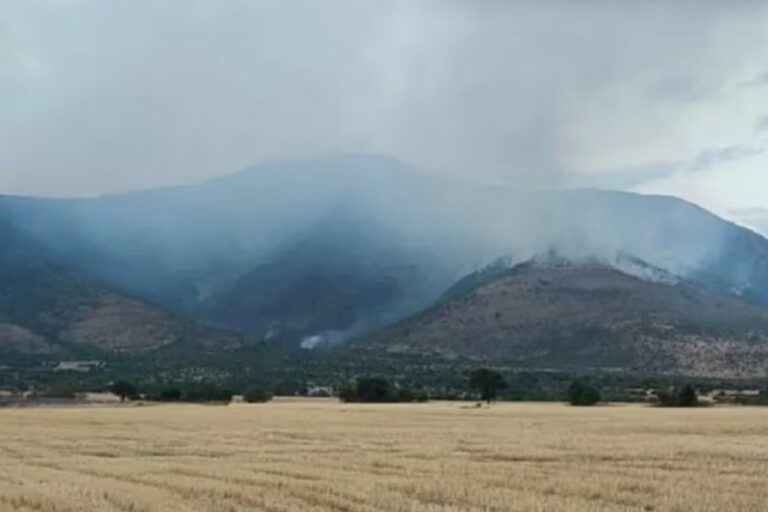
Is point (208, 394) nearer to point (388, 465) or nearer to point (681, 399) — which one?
point (681, 399)

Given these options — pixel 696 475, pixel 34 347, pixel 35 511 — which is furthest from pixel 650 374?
pixel 35 511

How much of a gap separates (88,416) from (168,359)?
83.9m

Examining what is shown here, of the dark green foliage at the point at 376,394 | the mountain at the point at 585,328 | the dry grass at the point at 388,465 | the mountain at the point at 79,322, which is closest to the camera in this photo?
the dry grass at the point at 388,465

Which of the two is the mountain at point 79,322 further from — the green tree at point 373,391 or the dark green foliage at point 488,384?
the green tree at point 373,391

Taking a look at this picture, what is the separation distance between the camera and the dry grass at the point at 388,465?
20.1 m

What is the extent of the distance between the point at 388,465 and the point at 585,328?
362ft

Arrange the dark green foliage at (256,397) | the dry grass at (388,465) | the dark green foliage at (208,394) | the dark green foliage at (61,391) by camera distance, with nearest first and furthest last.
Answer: the dry grass at (388,465) → the dark green foliage at (256,397) → the dark green foliage at (208,394) → the dark green foliage at (61,391)

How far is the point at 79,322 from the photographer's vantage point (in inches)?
5935

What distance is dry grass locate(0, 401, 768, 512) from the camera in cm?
2006

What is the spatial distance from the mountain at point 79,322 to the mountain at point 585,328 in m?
23.2

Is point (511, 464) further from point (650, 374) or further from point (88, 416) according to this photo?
point (650, 374)

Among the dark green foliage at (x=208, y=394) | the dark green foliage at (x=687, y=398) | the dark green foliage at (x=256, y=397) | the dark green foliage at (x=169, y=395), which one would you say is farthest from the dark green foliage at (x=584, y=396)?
the dark green foliage at (x=169, y=395)

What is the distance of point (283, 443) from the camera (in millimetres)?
35844

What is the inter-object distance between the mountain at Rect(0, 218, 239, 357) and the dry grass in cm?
9852
